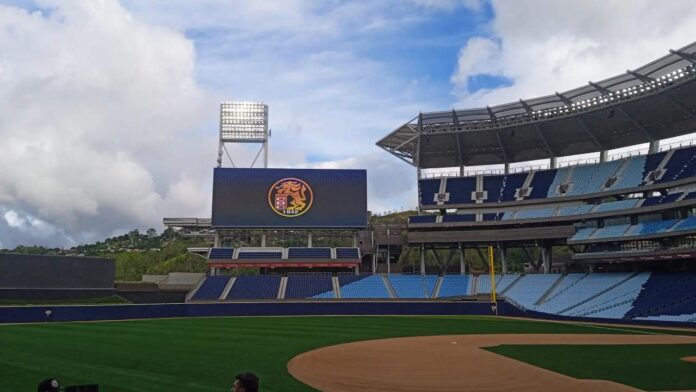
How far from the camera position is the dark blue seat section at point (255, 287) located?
5731cm

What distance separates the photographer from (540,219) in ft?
196

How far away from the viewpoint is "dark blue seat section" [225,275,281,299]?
5731 centimetres

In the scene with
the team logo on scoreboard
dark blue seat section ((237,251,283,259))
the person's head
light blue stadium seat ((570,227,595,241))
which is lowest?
the person's head

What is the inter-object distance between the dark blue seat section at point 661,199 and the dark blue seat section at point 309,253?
1341 inches

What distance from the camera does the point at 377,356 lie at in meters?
21.2

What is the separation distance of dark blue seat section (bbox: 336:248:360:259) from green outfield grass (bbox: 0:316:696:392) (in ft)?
84.0

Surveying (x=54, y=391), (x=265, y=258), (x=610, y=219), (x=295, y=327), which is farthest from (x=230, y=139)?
(x=54, y=391)

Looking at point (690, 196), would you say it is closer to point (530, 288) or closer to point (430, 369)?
point (530, 288)

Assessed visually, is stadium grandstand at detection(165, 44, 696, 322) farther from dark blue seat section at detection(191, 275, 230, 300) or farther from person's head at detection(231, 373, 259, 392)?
person's head at detection(231, 373, 259, 392)

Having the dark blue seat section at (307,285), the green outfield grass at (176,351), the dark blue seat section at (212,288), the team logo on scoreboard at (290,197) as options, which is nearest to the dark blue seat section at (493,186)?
the team logo on scoreboard at (290,197)

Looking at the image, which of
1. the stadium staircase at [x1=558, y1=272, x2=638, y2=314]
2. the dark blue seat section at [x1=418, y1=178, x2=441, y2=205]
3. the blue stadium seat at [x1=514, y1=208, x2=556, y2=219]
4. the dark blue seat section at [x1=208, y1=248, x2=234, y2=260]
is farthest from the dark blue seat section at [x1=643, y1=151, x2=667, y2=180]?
the dark blue seat section at [x1=208, y1=248, x2=234, y2=260]

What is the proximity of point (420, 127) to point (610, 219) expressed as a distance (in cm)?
2327

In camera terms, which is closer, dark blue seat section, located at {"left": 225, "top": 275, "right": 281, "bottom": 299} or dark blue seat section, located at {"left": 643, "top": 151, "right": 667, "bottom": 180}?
dark blue seat section, located at {"left": 643, "top": 151, "right": 667, "bottom": 180}

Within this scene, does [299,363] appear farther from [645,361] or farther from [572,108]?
[572,108]
